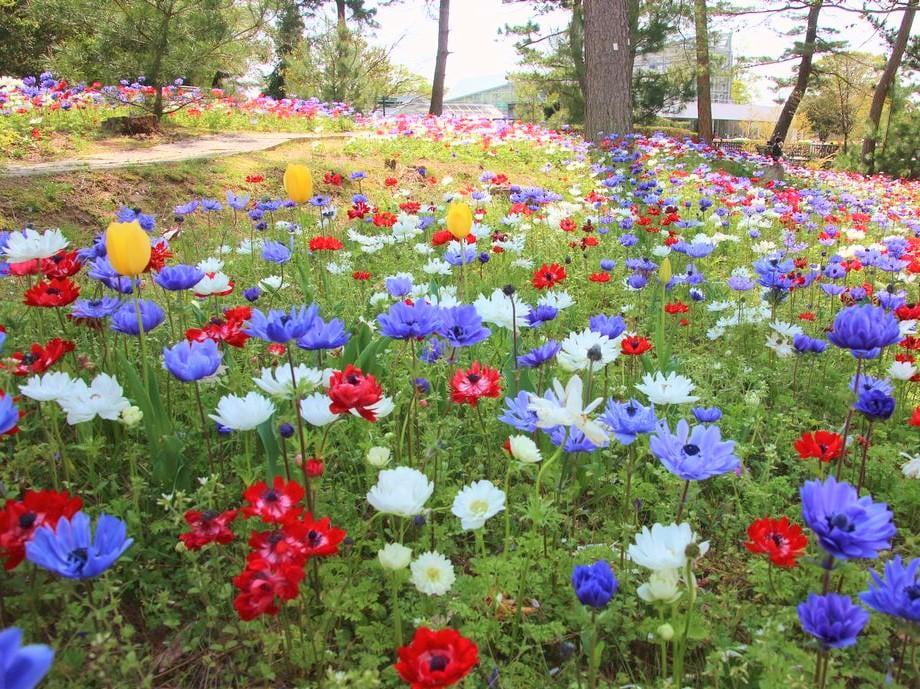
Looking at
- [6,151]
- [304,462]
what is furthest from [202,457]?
[6,151]

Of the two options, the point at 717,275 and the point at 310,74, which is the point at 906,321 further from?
the point at 310,74

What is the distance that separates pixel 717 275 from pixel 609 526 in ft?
10.4

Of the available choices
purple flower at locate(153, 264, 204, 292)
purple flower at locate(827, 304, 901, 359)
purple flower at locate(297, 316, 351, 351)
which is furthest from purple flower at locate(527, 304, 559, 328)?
Result: purple flower at locate(153, 264, 204, 292)

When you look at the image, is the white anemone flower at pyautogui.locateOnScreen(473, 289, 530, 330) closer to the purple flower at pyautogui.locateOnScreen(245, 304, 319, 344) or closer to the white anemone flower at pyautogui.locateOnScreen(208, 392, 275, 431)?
the purple flower at pyautogui.locateOnScreen(245, 304, 319, 344)

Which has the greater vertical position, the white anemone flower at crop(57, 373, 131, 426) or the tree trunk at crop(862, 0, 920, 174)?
the tree trunk at crop(862, 0, 920, 174)

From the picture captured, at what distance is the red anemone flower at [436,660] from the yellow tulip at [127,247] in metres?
1.12

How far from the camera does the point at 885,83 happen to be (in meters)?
16.3

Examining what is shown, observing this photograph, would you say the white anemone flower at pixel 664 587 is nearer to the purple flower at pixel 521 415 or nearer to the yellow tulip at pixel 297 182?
the purple flower at pixel 521 415

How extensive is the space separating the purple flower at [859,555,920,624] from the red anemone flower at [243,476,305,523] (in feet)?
3.16

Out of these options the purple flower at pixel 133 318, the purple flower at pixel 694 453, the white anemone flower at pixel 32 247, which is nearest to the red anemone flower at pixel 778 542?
the purple flower at pixel 694 453

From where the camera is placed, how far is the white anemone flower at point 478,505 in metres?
1.36

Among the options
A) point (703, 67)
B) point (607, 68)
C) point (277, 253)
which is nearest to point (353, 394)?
point (277, 253)

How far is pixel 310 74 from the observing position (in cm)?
1561

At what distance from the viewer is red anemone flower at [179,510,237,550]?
47.9 inches
